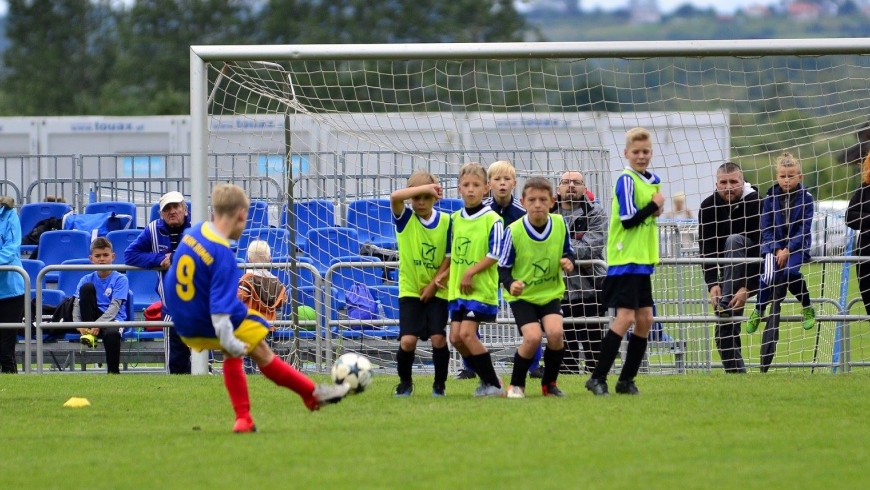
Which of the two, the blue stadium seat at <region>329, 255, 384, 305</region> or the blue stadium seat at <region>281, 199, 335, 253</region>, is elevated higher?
the blue stadium seat at <region>281, 199, 335, 253</region>

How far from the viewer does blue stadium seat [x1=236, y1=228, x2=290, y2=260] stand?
13.1 meters

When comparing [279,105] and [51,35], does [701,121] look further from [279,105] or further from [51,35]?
[51,35]

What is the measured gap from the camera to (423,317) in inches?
367

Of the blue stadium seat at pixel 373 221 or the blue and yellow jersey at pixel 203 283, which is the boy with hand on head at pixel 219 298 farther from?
the blue stadium seat at pixel 373 221

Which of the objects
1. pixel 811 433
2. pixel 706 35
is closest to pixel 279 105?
pixel 811 433

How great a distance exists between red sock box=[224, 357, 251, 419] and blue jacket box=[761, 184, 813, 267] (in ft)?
18.4

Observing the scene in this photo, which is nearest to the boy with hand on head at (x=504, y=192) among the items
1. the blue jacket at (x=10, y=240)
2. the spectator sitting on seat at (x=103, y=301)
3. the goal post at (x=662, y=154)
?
the goal post at (x=662, y=154)

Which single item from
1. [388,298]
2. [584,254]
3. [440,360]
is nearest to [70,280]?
[388,298]

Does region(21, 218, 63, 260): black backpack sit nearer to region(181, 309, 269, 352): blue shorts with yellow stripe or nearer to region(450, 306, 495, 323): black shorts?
region(450, 306, 495, 323): black shorts

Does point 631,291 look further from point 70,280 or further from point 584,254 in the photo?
point 70,280

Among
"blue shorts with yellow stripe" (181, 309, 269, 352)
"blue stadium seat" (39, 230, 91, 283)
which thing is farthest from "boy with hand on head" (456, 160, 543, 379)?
"blue stadium seat" (39, 230, 91, 283)

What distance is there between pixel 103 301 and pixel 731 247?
612 centimetres

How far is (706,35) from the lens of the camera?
196 metres

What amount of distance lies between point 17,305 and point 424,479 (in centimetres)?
782
